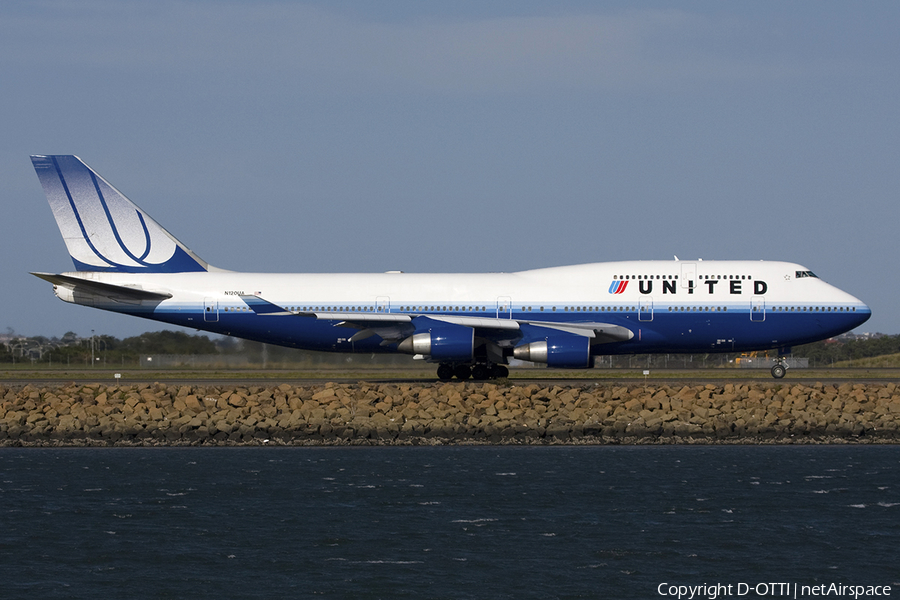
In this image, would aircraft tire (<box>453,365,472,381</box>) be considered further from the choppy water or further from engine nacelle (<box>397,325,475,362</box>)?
the choppy water

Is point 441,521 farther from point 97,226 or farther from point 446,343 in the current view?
point 97,226

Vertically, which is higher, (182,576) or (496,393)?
(496,393)

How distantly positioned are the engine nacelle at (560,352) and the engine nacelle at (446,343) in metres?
1.76

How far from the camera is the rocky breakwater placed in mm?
28266

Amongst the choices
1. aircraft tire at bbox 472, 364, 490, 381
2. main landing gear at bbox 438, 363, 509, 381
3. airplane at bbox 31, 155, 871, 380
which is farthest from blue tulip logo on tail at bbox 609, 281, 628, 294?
aircraft tire at bbox 472, 364, 490, 381

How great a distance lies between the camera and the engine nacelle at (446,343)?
113ft

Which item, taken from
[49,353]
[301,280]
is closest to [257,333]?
[301,280]

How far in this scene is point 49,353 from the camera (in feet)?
204

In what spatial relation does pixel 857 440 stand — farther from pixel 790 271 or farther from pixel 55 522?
pixel 55 522

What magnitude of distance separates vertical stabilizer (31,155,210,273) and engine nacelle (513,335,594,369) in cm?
1352

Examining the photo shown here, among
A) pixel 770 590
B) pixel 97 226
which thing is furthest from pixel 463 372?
pixel 770 590

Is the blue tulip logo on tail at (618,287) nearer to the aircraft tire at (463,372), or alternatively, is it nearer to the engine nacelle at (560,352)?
the engine nacelle at (560,352)

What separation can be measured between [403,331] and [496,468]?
11.9 metres

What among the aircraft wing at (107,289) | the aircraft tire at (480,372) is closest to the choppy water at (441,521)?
the aircraft wing at (107,289)
